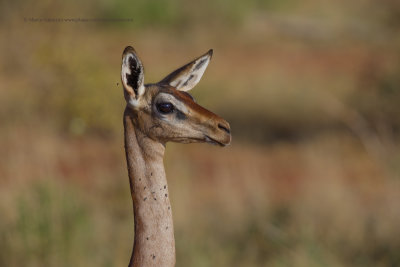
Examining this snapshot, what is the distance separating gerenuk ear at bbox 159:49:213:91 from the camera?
10.0 feet

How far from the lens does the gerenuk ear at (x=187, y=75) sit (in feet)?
10.0

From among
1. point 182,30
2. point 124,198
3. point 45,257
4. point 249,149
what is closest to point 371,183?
point 249,149

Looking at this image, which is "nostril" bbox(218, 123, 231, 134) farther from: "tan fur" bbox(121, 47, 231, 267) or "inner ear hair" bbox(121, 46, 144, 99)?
"inner ear hair" bbox(121, 46, 144, 99)

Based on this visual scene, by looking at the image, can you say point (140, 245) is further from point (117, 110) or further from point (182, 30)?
point (182, 30)

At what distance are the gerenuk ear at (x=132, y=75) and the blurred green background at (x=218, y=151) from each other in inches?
69.2

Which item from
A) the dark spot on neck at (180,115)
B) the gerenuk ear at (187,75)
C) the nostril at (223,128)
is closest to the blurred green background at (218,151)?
the gerenuk ear at (187,75)

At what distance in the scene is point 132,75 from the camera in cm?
288

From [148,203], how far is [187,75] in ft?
1.94

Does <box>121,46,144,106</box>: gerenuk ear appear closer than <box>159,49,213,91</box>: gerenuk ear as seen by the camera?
Yes

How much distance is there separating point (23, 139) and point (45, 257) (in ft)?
13.8

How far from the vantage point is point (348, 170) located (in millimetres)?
11555

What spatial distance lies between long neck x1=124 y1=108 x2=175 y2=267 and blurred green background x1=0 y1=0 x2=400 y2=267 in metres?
1.75

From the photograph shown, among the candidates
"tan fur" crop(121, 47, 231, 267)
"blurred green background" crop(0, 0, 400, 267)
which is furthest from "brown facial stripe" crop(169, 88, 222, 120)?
"blurred green background" crop(0, 0, 400, 267)

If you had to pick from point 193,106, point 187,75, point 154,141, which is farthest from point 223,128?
point 187,75
